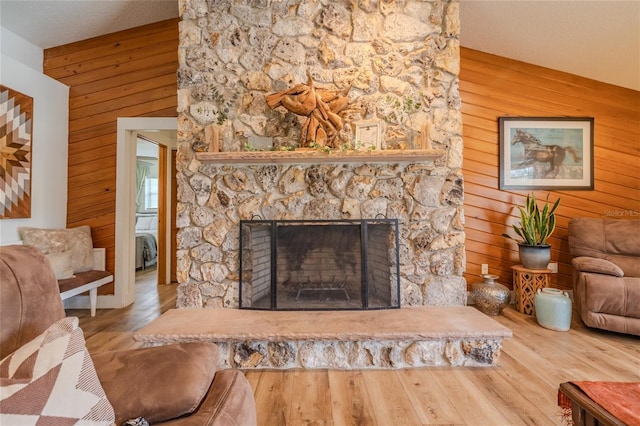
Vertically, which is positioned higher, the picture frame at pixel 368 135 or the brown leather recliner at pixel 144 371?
the picture frame at pixel 368 135

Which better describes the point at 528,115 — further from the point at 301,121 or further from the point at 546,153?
the point at 301,121

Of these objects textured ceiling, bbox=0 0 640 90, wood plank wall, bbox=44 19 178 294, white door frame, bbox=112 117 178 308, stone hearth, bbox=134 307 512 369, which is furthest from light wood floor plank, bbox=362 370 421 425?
textured ceiling, bbox=0 0 640 90

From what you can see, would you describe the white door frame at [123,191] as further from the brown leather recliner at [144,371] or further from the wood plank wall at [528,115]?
the wood plank wall at [528,115]

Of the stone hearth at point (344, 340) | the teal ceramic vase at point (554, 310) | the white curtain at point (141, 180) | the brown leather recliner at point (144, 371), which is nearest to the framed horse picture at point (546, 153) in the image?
the teal ceramic vase at point (554, 310)

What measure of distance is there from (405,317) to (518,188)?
92.9 inches

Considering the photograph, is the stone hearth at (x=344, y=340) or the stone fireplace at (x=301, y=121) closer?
the stone hearth at (x=344, y=340)

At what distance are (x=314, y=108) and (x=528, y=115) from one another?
8.99ft

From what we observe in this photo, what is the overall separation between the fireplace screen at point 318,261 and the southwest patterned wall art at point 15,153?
2187mm

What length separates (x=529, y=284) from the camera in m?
3.16

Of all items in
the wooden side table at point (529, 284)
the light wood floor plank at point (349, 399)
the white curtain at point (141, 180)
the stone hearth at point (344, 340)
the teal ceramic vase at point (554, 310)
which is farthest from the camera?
the white curtain at point (141, 180)

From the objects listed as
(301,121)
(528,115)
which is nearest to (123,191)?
(301,121)

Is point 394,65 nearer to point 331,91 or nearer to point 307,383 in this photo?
point 331,91

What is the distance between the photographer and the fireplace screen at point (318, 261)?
100 inches

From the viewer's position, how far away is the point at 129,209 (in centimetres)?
348
